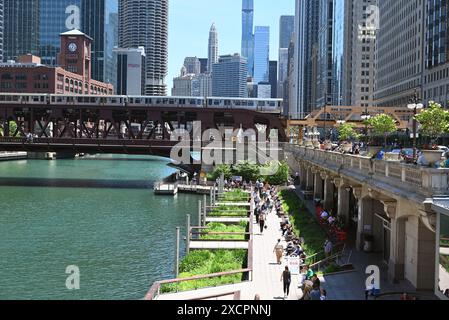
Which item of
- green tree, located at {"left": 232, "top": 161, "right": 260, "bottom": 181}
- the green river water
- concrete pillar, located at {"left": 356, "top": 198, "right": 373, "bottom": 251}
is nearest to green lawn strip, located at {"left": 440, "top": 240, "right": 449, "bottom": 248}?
concrete pillar, located at {"left": 356, "top": 198, "right": 373, "bottom": 251}

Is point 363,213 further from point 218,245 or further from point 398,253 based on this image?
point 218,245

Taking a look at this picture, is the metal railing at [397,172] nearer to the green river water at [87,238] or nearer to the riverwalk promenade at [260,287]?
the riverwalk promenade at [260,287]

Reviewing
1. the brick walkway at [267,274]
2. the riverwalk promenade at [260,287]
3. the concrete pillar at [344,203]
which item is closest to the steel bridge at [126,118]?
the concrete pillar at [344,203]

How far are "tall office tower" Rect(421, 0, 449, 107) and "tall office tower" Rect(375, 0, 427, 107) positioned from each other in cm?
564

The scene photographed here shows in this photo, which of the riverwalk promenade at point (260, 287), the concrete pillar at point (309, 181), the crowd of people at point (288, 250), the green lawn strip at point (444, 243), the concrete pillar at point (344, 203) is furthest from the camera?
the concrete pillar at point (309, 181)

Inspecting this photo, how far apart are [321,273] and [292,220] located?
18320 mm

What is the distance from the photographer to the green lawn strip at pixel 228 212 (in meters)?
49.8

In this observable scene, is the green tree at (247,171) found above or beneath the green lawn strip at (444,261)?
beneath

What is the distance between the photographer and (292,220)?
4522cm

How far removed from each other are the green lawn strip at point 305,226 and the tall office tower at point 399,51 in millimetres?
75091

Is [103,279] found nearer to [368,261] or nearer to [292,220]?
[368,261]

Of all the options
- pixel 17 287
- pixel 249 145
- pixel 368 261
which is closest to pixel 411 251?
pixel 368 261
